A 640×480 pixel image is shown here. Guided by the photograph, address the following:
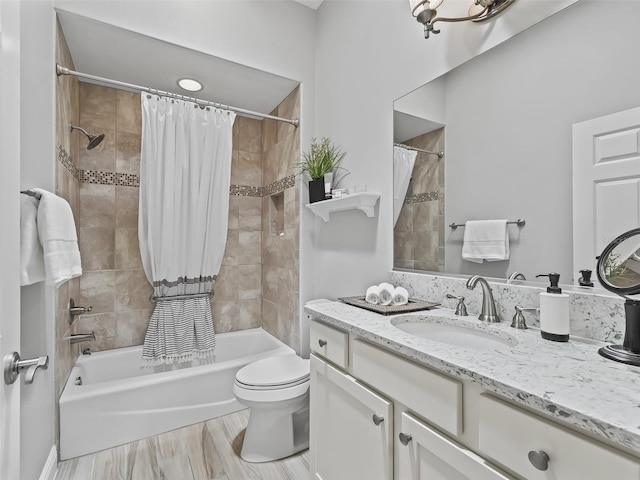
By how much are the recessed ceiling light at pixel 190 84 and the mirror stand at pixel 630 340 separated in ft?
8.78

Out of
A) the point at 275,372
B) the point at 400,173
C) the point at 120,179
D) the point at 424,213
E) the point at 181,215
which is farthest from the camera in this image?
the point at 120,179

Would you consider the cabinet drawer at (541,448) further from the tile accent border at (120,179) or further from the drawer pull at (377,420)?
the tile accent border at (120,179)

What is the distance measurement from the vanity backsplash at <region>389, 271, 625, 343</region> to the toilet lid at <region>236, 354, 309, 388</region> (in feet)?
2.73

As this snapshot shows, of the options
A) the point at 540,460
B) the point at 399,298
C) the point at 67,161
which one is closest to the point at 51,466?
the point at 67,161

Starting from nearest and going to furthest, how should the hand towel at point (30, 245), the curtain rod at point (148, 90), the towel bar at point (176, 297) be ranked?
1. the hand towel at point (30, 245)
2. the curtain rod at point (148, 90)
3. the towel bar at point (176, 297)

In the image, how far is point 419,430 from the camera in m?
0.90

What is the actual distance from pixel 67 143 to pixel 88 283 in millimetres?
1053

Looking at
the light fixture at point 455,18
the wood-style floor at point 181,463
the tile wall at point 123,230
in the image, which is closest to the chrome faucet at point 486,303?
the light fixture at point 455,18

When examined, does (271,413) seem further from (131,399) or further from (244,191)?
(244,191)

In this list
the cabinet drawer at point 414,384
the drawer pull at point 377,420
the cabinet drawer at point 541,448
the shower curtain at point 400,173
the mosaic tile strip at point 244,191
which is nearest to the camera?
the cabinet drawer at point 541,448

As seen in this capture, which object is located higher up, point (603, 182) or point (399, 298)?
point (603, 182)

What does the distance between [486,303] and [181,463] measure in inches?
68.8

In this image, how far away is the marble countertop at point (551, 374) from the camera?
1.80ft

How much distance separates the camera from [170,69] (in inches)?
87.6
